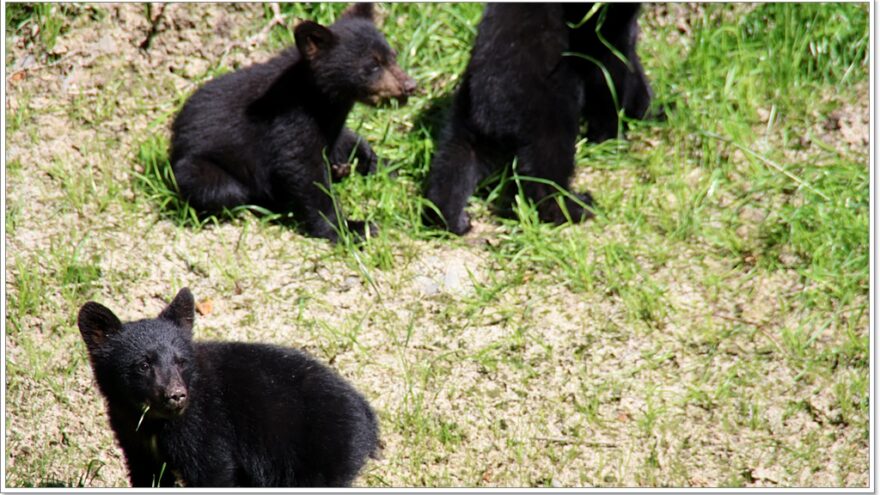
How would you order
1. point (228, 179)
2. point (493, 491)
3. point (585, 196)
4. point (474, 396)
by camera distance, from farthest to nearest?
point (585, 196)
point (228, 179)
point (474, 396)
point (493, 491)

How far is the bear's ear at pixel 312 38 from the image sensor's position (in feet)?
22.5

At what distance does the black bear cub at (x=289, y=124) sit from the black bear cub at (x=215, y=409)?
169cm

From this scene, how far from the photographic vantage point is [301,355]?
5.60 m

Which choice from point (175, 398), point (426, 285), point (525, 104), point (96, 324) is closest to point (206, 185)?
point (426, 285)

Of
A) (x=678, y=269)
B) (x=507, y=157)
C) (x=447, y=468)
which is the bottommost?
(x=447, y=468)

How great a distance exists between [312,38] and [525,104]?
4.69ft

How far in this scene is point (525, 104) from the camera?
24.0ft

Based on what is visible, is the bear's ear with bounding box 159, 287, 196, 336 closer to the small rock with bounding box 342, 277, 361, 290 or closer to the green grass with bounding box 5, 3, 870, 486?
the green grass with bounding box 5, 3, 870, 486

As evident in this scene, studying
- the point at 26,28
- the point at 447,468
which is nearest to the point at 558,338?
the point at 447,468

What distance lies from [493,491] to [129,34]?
4.23m

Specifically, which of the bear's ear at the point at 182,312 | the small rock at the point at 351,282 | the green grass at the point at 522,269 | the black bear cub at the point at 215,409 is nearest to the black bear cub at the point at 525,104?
the green grass at the point at 522,269

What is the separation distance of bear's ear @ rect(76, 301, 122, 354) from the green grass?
81 cm

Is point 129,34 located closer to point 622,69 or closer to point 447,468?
point 622,69

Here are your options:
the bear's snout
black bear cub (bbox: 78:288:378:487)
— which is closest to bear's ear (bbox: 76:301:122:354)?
black bear cub (bbox: 78:288:378:487)
